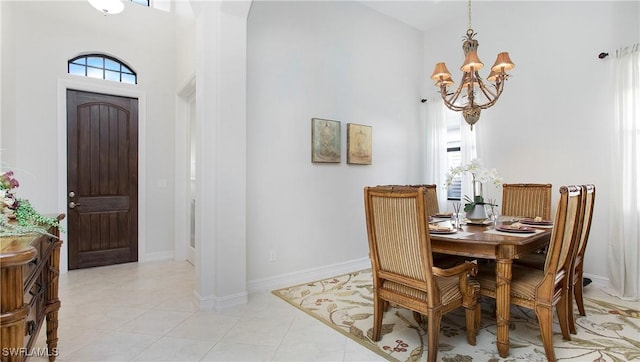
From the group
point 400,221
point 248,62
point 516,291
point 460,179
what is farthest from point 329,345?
point 460,179

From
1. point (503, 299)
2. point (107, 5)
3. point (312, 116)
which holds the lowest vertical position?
point (503, 299)

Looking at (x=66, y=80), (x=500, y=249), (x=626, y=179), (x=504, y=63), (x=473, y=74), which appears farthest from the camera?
(x=66, y=80)

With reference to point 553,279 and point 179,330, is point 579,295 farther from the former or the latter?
point 179,330

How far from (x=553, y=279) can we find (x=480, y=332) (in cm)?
75

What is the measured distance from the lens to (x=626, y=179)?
10.5 feet

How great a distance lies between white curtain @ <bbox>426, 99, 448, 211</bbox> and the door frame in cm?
405

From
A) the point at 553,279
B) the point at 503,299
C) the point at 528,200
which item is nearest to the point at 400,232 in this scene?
the point at 503,299

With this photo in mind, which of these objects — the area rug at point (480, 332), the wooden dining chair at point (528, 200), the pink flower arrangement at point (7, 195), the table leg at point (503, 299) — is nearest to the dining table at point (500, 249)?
the table leg at point (503, 299)

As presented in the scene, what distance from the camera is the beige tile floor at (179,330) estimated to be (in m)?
2.12

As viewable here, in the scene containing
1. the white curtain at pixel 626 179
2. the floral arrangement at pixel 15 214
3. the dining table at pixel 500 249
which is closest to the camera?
the floral arrangement at pixel 15 214

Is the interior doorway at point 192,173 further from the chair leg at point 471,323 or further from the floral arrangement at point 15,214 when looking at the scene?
the chair leg at point 471,323

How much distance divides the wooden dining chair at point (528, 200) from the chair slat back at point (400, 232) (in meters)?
2.04

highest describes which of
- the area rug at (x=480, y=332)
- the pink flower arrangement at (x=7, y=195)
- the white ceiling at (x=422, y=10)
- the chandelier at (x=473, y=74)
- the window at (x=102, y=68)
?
the white ceiling at (x=422, y=10)

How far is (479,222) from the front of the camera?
2.70 m
